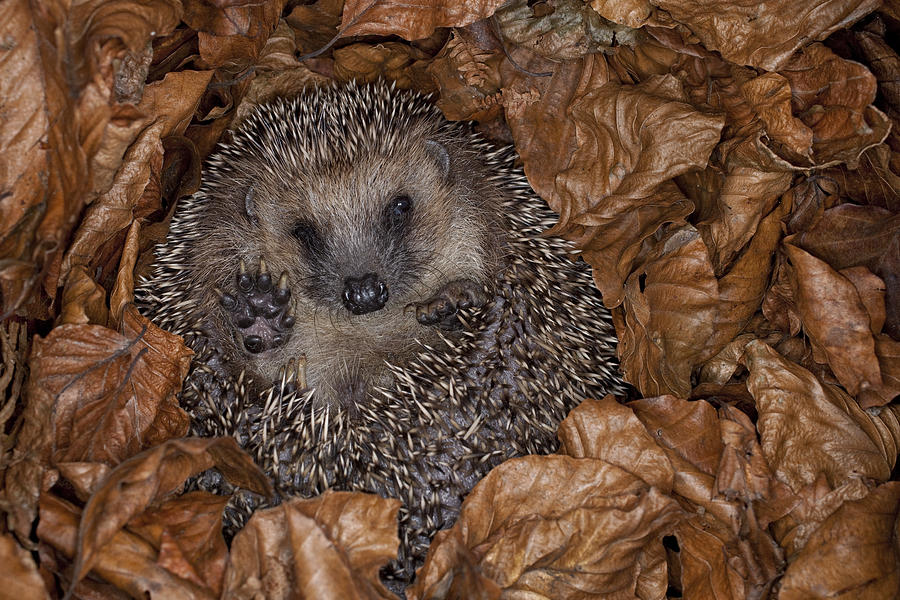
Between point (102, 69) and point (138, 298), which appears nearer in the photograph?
point (102, 69)

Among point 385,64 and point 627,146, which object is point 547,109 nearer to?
point 627,146

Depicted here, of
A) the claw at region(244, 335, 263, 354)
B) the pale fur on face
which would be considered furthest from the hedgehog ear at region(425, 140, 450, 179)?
the claw at region(244, 335, 263, 354)

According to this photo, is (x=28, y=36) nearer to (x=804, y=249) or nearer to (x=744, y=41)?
(x=744, y=41)

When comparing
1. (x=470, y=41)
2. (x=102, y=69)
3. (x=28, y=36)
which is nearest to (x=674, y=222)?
(x=470, y=41)

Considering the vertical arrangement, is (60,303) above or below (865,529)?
above

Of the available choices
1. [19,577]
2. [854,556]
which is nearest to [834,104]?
[854,556]

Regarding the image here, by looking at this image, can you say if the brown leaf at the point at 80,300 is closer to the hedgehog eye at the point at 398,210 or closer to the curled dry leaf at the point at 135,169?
the curled dry leaf at the point at 135,169

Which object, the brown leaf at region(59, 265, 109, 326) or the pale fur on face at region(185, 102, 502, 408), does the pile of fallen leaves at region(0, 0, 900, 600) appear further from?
the pale fur on face at region(185, 102, 502, 408)
